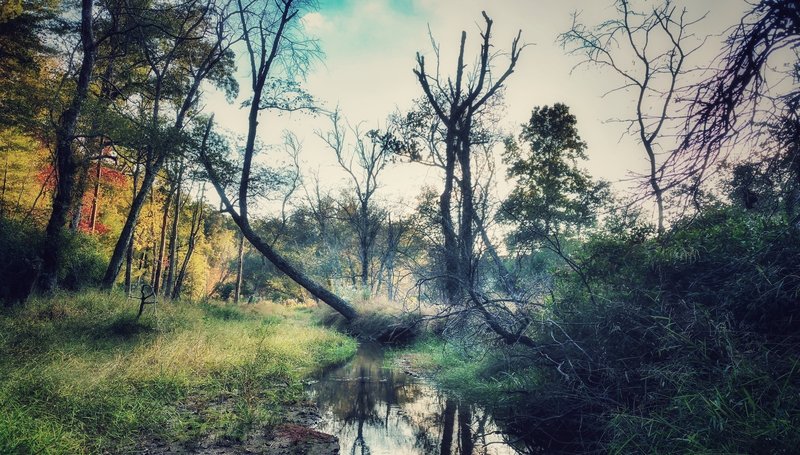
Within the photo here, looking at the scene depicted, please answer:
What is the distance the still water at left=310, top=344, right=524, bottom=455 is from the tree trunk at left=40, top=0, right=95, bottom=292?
8.57 meters

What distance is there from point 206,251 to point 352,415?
34.0 m

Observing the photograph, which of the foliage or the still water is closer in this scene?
the still water

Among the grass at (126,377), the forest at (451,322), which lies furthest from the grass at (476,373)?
the grass at (126,377)

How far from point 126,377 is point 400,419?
4557 millimetres

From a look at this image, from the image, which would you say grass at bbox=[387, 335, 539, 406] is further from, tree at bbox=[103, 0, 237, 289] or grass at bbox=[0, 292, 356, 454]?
tree at bbox=[103, 0, 237, 289]

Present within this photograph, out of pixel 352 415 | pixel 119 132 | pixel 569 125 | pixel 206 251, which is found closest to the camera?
pixel 352 415

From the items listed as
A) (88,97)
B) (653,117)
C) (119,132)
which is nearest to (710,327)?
(653,117)

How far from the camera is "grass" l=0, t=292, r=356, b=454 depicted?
441cm

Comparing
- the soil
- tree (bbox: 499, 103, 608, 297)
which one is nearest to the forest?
the soil

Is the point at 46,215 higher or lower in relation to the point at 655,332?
higher

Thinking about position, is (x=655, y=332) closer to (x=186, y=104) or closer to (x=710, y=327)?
(x=710, y=327)

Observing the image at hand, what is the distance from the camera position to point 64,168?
34.7 feet

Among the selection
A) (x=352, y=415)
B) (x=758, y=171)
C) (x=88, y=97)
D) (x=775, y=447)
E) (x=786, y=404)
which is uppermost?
(x=88, y=97)

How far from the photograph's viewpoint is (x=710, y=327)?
4.02m
